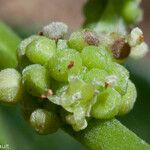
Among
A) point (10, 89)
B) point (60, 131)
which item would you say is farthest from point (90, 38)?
point (60, 131)

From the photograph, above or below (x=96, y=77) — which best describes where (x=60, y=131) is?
below

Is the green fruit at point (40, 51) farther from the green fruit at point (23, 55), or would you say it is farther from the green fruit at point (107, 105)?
the green fruit at point (107, 105)

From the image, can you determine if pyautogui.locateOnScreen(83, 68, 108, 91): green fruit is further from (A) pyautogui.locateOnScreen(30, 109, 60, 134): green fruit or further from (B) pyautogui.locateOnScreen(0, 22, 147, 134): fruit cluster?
(A) pyautogui.locateOnScreen(30, 109, 60, 134): green fruit

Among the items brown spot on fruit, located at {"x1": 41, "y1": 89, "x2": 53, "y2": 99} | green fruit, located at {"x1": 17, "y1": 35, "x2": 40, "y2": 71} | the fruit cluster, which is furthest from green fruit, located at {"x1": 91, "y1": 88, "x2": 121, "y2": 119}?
green fruit, located at {"x1": 17, "y1": 35, "x2": 40, "y2": 71}

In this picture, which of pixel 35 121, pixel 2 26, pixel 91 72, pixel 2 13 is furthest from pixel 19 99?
pixel 2 13

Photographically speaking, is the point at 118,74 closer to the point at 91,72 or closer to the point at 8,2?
the point at 91,72

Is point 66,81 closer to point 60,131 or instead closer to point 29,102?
point 29,102
